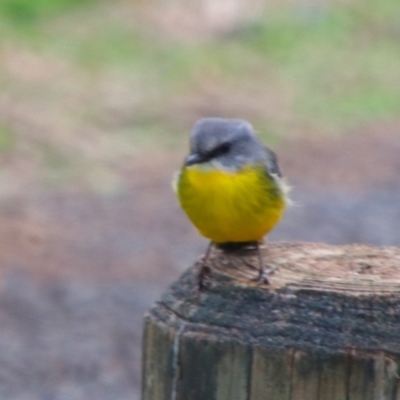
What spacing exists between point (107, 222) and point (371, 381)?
7.16 m

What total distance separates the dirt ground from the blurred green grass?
750 mm

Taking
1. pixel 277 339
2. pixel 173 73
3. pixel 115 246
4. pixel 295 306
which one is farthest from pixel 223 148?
pixel 173 73

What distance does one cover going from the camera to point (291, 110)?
1339 cm

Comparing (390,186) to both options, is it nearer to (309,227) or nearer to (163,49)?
(309,227)

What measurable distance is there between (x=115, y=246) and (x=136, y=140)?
2.94 meters

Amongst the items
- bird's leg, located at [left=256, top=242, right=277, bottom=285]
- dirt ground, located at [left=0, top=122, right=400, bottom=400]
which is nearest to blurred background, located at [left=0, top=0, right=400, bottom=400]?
dirt ground, located at [left=0, top=122, right=400, bottom=400]

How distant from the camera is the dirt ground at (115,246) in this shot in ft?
23.0

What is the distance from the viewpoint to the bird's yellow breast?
13.1 feet

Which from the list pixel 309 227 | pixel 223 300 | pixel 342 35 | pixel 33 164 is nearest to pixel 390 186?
pixel 309 227

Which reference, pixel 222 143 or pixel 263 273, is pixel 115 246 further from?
pixel 263 273

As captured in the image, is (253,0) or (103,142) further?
(253,0)

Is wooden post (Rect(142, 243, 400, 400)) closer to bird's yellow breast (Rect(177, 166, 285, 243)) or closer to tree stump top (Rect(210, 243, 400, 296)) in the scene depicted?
tree stump top (Rect(210, 243, 400, 296))

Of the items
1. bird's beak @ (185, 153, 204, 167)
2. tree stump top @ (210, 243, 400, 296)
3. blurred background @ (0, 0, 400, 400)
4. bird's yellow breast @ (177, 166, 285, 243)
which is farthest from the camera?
blurred background @ (0, 0, 400, 400)

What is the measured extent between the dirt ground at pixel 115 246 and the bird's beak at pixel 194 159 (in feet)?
9.77
